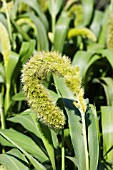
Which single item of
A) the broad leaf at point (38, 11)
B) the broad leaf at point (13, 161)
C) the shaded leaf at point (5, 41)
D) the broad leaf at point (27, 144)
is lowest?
the broad leaf at point (13, 161)

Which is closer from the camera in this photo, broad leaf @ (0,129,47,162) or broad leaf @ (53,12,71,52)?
broad leaf @ (0,129,47,162)

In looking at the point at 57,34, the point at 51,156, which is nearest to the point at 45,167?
the point at 51,156

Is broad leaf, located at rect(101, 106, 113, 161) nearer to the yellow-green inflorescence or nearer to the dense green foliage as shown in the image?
the dense green foliage

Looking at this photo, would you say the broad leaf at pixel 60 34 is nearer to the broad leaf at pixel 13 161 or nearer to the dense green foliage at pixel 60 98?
the dense green foliage at pixel 60 98

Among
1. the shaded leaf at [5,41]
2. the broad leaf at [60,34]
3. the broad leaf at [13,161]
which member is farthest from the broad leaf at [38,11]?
the broad leaf at [13,161]

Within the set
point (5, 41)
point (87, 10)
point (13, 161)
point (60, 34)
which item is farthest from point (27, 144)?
point (87, 10)

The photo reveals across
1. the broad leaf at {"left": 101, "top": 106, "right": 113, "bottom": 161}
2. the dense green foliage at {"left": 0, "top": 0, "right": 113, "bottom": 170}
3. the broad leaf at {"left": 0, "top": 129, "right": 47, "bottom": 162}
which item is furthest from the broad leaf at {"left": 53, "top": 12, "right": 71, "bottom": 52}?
the broad leaf at {"left": 0, "top": 129, "right": 47, "bottom": 162}

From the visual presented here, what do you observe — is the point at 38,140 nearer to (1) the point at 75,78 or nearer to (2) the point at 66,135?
(2) the point at 66,135

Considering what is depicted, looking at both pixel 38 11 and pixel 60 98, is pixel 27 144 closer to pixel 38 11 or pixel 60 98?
pixel 60 98
